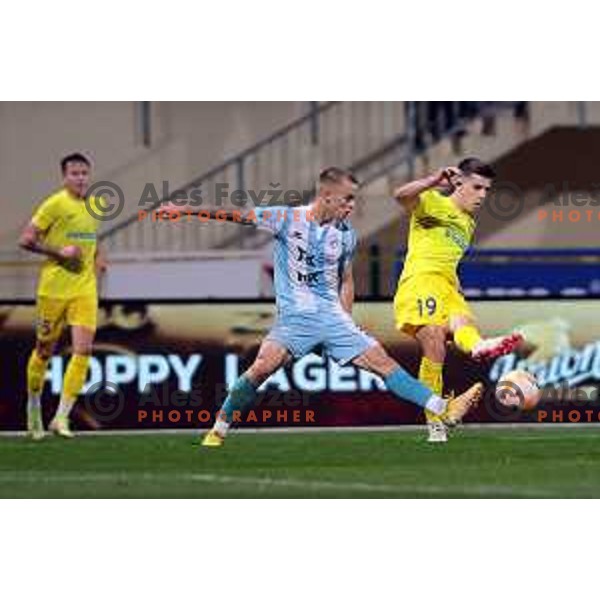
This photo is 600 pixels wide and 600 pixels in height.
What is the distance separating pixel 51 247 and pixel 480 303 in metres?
3.59

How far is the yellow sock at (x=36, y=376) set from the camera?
838 inches

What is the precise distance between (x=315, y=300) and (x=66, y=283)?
2.94 meters

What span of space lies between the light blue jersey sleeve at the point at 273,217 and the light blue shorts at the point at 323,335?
0.63 m

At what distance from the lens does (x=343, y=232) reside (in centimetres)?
1936

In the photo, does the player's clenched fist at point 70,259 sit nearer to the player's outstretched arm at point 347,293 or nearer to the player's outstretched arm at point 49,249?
the player's outstretched arm at point 49,249

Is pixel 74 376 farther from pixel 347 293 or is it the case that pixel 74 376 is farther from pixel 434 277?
pixel 434 277

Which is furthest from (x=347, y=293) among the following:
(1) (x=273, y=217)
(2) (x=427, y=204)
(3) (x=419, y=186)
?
(2) (x=427, y=204)

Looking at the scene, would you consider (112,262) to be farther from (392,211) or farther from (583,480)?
(583,480)

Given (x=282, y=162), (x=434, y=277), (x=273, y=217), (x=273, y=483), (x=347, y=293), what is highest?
(x=282, y=162)

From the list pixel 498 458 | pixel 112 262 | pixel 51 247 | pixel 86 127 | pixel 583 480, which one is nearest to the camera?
pixel 583 480

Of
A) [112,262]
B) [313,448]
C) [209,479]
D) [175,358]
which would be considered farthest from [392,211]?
[209,479]

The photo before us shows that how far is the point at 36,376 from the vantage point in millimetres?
21281

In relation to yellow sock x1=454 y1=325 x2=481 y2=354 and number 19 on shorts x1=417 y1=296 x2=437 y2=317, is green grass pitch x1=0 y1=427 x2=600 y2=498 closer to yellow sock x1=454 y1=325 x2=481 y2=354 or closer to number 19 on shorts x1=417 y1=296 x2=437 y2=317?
yellow sock x1=454 y1=325 x2=481 y2=354

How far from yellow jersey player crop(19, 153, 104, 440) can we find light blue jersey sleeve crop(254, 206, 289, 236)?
248 cm
